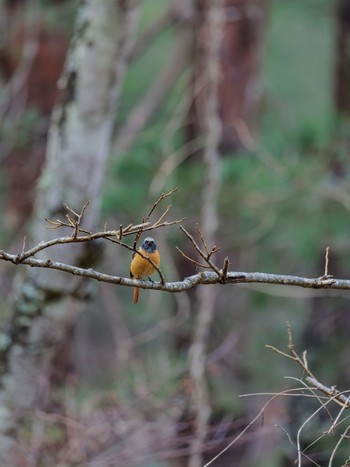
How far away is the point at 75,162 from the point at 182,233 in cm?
339

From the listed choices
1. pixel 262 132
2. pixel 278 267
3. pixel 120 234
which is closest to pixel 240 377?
pixel 278 267

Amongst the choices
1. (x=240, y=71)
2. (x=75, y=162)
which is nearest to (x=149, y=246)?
(x=75, y=162)

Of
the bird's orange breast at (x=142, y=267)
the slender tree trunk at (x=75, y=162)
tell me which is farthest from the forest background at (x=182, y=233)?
the bird's orange breast at (x=142, y=267)

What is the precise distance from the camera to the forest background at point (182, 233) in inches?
217

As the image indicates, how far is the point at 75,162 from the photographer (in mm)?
5176

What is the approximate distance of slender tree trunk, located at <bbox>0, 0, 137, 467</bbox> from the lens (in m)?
5.09

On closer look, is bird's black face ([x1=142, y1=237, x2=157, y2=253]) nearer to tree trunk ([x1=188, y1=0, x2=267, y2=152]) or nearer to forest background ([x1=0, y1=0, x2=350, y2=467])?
forest background ([x1=0, y1=0, x2=350, y2=467])

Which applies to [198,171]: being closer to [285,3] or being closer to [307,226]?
[307,226]

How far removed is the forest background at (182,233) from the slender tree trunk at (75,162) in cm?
1

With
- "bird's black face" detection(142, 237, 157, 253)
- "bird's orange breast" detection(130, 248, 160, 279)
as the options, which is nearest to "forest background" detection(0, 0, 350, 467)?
"bird's black face" detection(142, 237, 157, 253)

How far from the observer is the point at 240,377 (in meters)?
9.04

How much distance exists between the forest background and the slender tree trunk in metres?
0.01

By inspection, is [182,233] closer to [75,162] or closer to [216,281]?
[75,162]

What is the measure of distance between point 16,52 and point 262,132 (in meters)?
2.99
